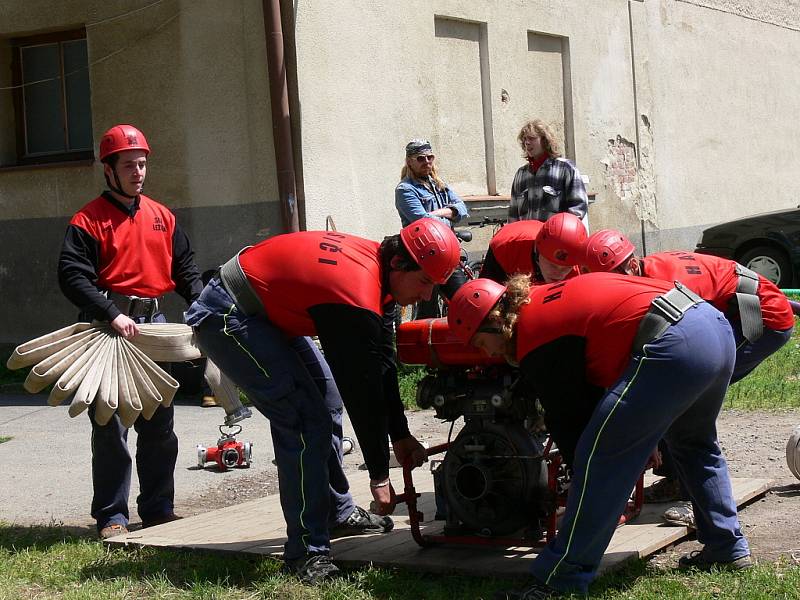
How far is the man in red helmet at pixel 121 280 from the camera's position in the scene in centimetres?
590

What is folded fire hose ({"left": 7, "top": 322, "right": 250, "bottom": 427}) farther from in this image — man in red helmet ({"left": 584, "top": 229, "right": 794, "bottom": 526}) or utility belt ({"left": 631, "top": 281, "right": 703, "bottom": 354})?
utility belt ({"left": 631, "top": 281, "right": 703, "bottom": 354})

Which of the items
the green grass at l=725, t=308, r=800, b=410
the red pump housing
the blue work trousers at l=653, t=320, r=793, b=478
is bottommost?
→ the green grass at l=725, t=308, r=800, b=410

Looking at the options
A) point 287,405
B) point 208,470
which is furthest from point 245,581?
point 208,470

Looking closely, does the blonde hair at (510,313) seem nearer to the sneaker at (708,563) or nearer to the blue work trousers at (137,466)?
the sneaker at (708,563)

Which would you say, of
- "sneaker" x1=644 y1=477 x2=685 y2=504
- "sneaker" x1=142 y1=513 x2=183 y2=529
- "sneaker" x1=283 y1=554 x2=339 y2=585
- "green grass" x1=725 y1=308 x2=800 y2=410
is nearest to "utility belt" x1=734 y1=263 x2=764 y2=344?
"sneaker" x1=644 y1=477 x2=685 y2=504

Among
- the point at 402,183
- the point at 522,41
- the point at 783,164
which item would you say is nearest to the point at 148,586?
the point at 402,183

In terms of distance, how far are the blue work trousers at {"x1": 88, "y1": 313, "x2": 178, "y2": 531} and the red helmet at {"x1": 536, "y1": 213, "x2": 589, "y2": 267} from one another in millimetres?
2134

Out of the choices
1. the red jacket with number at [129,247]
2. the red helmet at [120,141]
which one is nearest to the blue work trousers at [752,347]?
the red jacket with number at [129,247]

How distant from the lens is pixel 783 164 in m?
21.9

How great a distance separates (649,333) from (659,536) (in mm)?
1459

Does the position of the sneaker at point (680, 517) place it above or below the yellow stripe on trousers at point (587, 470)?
below

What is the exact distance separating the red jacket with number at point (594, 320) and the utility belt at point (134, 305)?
→ 2.48 meters

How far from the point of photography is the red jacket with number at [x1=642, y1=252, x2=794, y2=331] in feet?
17.6

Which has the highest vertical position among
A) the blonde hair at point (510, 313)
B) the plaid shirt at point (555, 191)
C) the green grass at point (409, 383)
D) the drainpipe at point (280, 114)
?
the drainpipe at point (280, 114)
